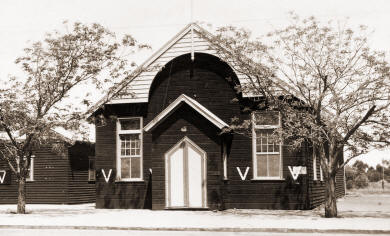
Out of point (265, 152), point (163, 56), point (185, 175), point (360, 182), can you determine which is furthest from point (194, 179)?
point (360, 182)

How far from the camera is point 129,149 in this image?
23.5 m

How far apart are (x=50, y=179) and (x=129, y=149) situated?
23.3 feet

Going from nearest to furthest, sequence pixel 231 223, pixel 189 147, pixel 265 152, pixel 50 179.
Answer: pixel 231 223, pixel 189 147, pixel 265 152, pixel 50 179

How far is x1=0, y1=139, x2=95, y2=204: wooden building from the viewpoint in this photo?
93.1 feet

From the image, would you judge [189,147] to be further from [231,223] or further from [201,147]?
[231,223]

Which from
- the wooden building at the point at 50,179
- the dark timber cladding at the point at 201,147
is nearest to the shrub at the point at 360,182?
the dark timber cladding at the point at 201,147

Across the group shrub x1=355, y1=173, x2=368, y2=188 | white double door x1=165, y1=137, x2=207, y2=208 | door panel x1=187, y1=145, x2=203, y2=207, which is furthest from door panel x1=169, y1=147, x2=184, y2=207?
shrub x1=355, y1=173, x2=368, y2=188

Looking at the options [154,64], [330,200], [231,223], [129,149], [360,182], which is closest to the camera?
[231,223]

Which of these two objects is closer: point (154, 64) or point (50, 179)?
point (154, 64)

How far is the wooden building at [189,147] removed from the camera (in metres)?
21.4

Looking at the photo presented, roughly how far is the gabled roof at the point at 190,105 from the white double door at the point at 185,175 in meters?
1.24

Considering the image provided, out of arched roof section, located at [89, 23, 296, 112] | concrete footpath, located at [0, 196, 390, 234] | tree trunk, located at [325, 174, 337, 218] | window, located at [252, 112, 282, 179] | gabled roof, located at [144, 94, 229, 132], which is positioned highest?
arched roof section, located at [89, 23, 296, 112]

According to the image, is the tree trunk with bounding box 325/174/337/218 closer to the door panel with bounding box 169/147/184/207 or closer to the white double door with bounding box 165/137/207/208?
the white double door with bounding box 165/137/207/208

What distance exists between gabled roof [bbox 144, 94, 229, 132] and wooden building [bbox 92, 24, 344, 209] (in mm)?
40
